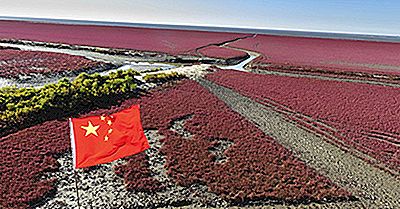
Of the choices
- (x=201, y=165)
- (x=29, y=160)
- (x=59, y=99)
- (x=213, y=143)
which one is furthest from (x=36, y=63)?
(x=201, y=165)

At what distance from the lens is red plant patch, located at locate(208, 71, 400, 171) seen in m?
15.0

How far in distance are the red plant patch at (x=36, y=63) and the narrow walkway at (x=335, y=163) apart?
50.4ft

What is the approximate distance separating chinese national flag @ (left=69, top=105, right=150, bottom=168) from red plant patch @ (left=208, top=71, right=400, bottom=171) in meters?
9.55

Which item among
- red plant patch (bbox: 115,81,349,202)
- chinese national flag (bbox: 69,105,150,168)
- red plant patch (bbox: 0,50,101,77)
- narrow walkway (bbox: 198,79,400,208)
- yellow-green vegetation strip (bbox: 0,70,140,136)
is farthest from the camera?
red plant patch (bbox: 0,50,101,77)

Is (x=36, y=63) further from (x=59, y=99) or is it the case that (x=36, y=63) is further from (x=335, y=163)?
(x=335, y=163)

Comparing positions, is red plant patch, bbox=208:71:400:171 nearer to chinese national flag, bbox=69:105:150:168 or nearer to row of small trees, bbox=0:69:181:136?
row of small trees, bbox=0:69:181:136

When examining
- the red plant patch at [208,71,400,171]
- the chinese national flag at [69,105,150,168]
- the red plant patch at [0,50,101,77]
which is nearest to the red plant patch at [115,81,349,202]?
the chinese national flag at [69,105,150,168]

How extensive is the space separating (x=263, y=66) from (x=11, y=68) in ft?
69.3

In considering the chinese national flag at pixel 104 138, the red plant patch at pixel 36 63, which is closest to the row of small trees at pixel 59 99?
the chinese national flag at pixel 104 138

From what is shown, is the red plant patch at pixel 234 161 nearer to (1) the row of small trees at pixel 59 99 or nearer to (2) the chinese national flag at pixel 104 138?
(1) the row of small trees at pixel 59 99

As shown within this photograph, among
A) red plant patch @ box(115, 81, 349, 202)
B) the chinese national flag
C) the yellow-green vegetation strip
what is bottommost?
red plant patch @ box(115, 81, 349, 202)

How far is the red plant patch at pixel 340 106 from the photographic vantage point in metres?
15.0

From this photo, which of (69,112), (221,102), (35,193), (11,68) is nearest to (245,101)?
(221,102)

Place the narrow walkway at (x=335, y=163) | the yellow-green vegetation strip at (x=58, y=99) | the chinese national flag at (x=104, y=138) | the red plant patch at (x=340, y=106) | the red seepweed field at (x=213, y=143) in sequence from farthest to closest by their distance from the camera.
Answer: the red plant patch at (x=340, y=106), the yellow-green vegetation strip at (x=58, y=99), the narrow walkway at (x=335, y=163), the red seepweed field at (x=213, y=143), the chinese national flag at (x=104, y=138)
